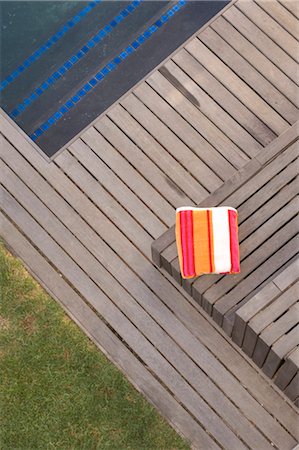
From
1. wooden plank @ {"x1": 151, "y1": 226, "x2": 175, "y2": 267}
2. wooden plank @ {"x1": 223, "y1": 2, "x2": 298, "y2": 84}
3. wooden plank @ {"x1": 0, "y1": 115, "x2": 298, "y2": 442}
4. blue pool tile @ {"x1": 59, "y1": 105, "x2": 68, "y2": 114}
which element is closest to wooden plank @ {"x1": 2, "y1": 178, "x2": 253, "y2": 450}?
wooden plank @ {"x1": 0, "y1": 115, "x2": 298, "y2": 442}

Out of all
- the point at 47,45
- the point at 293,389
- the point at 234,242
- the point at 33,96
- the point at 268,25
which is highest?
the point at 47,45

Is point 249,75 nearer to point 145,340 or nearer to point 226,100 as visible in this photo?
point 226,100

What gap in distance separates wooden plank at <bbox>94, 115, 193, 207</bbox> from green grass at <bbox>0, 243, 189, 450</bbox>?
1909mm

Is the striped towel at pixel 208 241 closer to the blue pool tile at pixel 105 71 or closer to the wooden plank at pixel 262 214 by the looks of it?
the wooden plank at pixel 262 214

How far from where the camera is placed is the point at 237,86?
8.30 meters

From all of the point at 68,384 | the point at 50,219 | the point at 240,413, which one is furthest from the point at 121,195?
the point at 240,413

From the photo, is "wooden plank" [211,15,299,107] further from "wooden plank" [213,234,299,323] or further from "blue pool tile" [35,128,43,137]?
"blue pool tile" [35,128,43,137]

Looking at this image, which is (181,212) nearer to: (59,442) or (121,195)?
(121,195)

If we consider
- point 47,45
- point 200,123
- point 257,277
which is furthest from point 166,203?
point 47,45

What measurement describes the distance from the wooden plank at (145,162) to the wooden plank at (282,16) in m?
2.30

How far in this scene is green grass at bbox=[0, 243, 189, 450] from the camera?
297 inches

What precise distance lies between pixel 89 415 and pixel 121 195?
2.65m

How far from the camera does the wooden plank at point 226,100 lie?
814 centimetres

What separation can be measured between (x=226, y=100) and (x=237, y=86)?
241 millimetres
